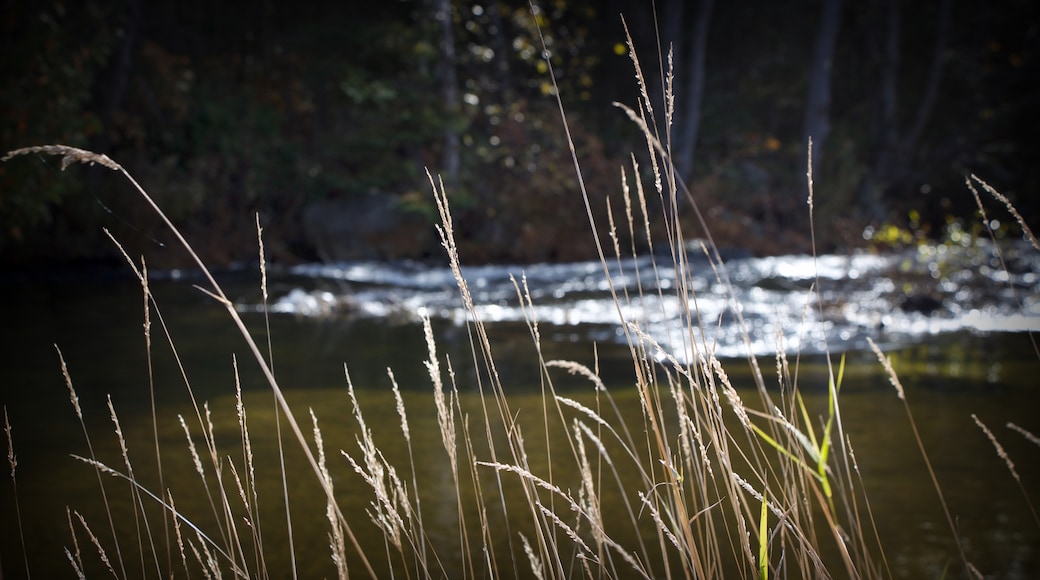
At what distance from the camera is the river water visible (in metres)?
3.17

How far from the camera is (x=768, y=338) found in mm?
Result: 7078

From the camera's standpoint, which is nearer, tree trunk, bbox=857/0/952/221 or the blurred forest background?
the blurred forest background

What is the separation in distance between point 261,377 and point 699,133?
57.8 feet

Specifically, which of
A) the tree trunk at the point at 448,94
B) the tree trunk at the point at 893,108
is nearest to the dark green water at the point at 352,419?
the tree trunk at the point at 448,94

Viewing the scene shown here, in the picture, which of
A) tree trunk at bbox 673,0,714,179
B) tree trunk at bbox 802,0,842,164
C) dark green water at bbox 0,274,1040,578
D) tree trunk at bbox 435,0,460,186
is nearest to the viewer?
dark green water at bbox 0,274,1040,578

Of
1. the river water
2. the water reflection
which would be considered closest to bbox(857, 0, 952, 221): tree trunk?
the water reflection

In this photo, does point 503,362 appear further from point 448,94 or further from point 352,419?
point 448,94

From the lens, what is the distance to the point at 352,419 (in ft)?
14.9

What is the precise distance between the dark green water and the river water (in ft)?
0.05

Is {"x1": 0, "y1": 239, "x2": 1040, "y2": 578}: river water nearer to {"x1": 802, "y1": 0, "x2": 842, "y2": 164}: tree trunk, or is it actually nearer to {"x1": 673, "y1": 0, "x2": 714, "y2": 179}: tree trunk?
{"x1": 673, "y1": 0, "x2": 714, "y2": 179}: tree trunk

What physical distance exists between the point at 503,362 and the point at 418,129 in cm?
877

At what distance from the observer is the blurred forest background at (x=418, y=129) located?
11.4 m

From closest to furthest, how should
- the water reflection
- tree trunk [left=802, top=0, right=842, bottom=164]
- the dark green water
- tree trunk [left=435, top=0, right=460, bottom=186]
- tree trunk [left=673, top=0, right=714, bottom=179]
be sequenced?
the dark green water → the water reflection → tree trunk [left=435, top=0, right=460, bottom=186] → tree trunk [left=673, top=0, right=714, bottom=179] → tree trunk [left=802, top=0, right=842, bottom=164]

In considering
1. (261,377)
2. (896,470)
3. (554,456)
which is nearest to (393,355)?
(261,377)
